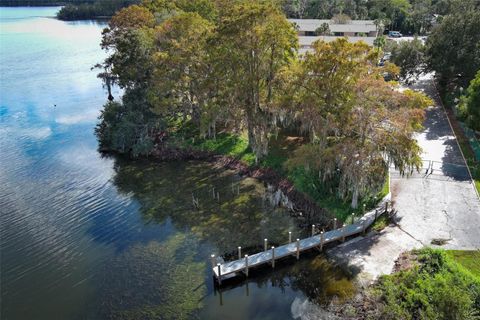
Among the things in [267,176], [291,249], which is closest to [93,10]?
[267,176]

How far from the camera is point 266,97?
37.7 metres

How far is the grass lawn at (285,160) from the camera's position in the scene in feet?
97.8

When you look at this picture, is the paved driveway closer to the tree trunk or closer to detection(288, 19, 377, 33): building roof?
the tree trunk

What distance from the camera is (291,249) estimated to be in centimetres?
2611

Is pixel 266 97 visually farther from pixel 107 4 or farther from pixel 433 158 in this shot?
pixel 107 4

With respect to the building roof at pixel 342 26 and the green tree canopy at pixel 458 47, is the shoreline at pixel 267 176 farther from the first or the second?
the building roof at pixel 342 26

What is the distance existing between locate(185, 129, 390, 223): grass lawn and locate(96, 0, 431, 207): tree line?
761 mm

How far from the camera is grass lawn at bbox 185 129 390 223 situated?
97.8 feet

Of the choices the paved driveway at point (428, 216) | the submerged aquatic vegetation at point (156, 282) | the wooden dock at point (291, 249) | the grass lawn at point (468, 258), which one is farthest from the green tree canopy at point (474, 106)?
the submerged aquatic vegetation at point (156, 282)

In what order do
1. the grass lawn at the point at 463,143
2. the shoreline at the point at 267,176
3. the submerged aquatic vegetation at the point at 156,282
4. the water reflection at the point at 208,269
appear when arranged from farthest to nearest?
the grass lawn at the point at 463,143, the shoreline at the point at 267,176, the water reflection at the point at 208,269, the submerged aquatic vegetation at the point at 156,282

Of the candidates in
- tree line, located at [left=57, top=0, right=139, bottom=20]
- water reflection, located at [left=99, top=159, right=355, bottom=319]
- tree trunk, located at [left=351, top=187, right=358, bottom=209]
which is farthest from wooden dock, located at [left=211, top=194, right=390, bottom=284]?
tree line, located at [left=57, top=0, right=139, bottom=20]

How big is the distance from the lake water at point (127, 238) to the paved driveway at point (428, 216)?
2587 millimetres

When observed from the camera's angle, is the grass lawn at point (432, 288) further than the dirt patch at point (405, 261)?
No

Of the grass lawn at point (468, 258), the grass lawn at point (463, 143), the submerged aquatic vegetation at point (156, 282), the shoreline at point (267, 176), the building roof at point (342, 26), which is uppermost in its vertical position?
the building roof at point (342, 26)
